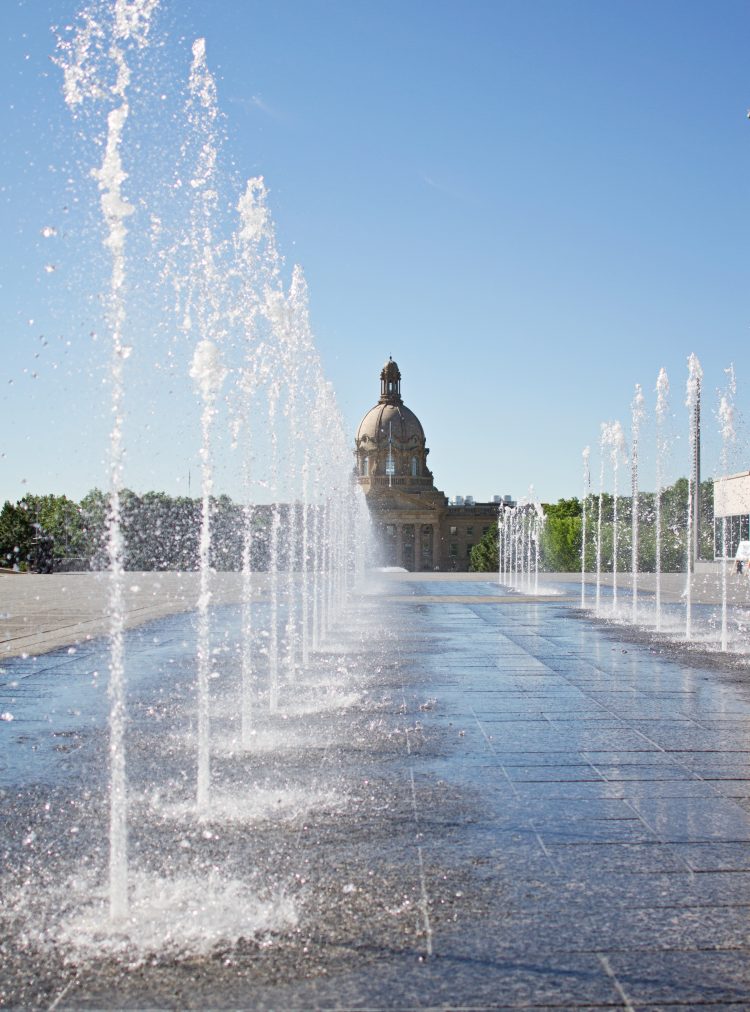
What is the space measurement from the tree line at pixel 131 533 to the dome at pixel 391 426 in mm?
47590

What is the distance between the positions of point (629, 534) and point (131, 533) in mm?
30540

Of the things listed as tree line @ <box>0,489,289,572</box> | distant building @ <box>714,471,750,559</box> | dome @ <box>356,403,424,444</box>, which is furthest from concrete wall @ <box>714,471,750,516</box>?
dome @ <box>356,403,424,444</box>

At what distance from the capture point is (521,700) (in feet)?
26.9

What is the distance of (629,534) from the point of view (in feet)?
225

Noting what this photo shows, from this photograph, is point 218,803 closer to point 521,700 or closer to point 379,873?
point 379,873

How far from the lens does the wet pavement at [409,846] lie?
315 centimetres

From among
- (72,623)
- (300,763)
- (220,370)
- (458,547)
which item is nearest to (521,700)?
(300,763)

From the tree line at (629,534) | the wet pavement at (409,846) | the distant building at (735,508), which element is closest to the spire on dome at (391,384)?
the tree line at (629,534)

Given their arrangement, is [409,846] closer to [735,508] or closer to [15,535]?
[15,535]

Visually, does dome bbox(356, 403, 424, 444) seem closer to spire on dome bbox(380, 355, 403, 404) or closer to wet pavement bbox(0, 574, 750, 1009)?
spire on dome bbox(380, 355, 403, 404)

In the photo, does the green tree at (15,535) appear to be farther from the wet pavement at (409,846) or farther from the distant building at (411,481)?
the distant building at (411,481)

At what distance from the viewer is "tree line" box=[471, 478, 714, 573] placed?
64875 millimetres

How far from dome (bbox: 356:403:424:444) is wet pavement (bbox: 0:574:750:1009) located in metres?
115

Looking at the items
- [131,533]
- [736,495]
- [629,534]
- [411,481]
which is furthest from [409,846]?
[411,481]
